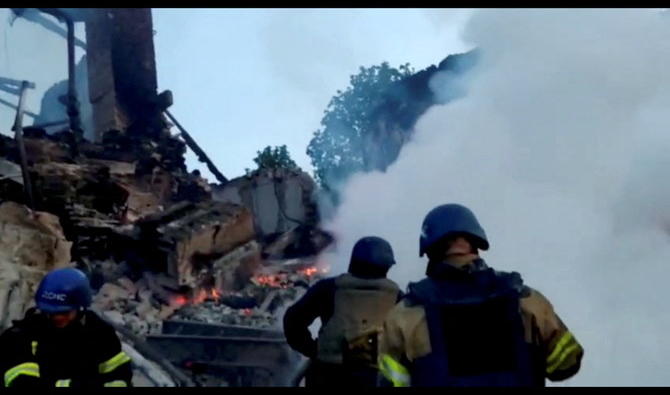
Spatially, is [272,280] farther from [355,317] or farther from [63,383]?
[63,383]

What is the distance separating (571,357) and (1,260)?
706cm

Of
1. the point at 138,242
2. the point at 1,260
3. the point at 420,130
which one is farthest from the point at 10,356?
the point at 420,130

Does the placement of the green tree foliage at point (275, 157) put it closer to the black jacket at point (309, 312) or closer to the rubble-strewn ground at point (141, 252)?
the rubble-strewn ground at point (141, 252)

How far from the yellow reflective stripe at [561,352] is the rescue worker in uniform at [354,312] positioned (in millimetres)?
1286

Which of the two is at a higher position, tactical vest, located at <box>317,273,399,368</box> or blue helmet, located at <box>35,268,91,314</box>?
blue helmet, located at <box>35,268,91,314</box>

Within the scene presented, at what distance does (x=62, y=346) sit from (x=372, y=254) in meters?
1.53

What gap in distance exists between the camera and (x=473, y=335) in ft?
7.28

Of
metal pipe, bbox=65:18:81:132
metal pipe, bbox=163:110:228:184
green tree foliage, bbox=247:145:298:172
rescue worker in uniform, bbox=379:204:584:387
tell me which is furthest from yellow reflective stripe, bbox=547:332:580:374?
green tree foliage, bbox=247:145:298:172

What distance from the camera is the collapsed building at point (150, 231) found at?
24.7 feet

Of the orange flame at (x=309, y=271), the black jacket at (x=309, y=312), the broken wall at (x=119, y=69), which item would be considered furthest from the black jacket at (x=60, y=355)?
the broken wall at (x=119, y=69)

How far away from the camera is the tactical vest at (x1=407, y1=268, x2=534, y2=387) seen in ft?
7.23

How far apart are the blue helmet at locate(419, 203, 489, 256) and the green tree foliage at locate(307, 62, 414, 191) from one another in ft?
84.1

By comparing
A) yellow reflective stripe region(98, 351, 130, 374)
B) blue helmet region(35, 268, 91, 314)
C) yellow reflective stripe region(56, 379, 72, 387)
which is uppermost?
blue helmet region(35, 268, 91, 314)

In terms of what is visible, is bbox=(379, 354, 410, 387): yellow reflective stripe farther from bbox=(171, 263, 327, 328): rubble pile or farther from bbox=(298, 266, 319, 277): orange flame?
bbox=(298, 266, 319, 277): orange flame
